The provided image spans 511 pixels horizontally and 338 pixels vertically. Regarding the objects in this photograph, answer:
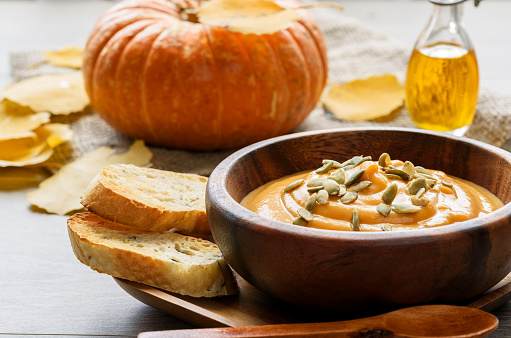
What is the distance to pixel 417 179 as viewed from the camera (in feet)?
4.68

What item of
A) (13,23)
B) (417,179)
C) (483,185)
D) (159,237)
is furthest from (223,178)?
(13,23)

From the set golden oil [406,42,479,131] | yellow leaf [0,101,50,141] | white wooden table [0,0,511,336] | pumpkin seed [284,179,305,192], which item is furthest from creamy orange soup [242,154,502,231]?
yellow leaf [0,101,50,141]

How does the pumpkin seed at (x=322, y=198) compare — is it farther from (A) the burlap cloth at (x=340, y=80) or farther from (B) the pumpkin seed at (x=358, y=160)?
(A) the burlap cloth at (x=340, y=80)

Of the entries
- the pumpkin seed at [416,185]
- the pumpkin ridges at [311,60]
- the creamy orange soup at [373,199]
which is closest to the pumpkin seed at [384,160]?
the creamy orange soup at [373,199]

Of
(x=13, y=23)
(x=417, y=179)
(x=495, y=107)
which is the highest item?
(x=417, y=179)

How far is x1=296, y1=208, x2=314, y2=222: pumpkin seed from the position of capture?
4.49ft

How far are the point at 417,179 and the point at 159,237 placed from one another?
0.49 m

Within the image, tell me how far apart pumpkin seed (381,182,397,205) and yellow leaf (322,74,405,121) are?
1.23 meters

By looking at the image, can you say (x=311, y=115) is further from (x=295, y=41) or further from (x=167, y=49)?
(x=167, y=49)

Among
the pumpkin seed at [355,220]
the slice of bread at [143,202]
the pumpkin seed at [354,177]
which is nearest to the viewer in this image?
the pumpkin seed at [355,220]

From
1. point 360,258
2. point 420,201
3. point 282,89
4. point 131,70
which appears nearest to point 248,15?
point 282,89

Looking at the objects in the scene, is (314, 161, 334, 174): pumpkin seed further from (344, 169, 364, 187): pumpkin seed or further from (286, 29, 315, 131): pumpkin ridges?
(286, 29, 315, 131): pumpkin ridges

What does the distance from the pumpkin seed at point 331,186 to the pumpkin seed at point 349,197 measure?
0.02 m

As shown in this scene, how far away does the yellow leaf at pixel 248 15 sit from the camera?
2322mm
